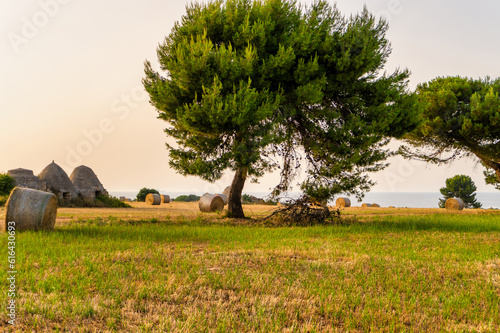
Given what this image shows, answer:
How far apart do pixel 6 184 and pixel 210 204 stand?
15146 mm

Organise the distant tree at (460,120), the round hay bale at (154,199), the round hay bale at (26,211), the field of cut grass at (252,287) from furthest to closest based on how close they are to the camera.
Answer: the round hay bale at (154,199), the distant tree at (460,120), the round hay bale at (26,211), the field of cut grass at (252,287)

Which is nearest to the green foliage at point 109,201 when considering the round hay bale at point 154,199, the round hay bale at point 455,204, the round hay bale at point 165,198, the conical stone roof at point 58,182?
the conical stone roof at point 58,182

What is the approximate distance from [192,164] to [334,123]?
6.34 metres

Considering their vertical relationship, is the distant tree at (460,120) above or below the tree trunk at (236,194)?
above

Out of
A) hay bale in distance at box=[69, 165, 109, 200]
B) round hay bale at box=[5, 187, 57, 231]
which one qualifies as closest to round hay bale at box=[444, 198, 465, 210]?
hay bale in distance at box=[69, 165, 109, 200]

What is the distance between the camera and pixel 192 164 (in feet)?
47.0

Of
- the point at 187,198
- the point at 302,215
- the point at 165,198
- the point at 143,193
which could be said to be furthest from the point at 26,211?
the point at 187,198

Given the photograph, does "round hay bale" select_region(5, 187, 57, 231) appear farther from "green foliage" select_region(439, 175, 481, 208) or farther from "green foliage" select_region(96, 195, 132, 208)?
"green foliage" select_region(439, 175, 481, 208)

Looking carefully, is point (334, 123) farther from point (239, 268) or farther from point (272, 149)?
point (239, 268)

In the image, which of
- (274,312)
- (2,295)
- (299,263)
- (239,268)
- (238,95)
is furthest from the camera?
(238,95)

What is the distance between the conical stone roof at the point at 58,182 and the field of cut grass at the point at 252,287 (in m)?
20.8

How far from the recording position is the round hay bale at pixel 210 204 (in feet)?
81.1

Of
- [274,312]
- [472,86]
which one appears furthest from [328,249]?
[472,86]

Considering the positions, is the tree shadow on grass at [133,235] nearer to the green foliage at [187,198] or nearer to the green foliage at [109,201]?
the green foliage at [109,201]
